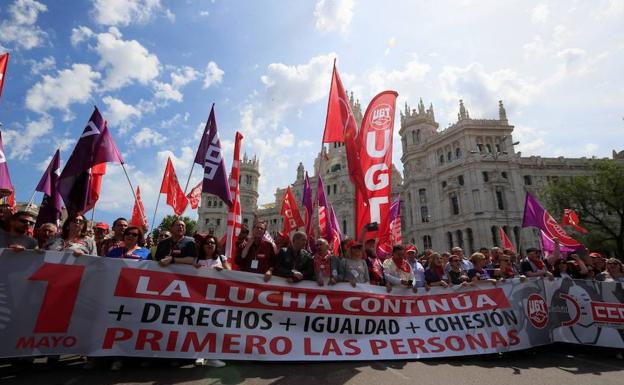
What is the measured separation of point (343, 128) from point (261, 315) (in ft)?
16.9

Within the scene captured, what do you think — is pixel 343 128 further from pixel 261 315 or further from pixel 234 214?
pixel 261 315

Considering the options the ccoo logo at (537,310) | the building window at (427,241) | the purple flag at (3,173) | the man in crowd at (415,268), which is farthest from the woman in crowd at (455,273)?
the building window at (427,241)

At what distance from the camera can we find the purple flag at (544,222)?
11.8m

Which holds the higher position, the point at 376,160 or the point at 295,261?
the point at 376,160

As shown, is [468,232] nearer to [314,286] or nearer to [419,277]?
[419,277]

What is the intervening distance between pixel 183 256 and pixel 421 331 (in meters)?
4.59

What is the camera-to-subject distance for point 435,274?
7320 millimetres

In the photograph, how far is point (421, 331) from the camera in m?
6.18

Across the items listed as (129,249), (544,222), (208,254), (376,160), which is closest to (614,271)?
(544,222)

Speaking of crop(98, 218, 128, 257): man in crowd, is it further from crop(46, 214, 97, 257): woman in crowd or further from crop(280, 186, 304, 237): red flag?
crop(280, 186, 304, 237): red flag

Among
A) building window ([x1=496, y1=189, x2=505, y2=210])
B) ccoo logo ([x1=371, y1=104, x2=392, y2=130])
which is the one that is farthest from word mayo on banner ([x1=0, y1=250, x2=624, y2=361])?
building window ([x1=496, y1=189, x2=505, y2=210])

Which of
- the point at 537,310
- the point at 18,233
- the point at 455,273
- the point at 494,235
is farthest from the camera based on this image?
the point at 494,235

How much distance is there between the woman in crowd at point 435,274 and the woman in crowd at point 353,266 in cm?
160

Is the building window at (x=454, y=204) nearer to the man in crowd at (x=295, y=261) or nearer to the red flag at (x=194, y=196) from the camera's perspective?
the red flag at (x=194, y=196)
